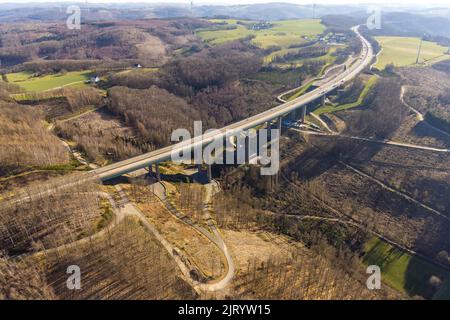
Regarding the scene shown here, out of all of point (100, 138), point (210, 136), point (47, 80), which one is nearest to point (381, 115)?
point (210, 136)

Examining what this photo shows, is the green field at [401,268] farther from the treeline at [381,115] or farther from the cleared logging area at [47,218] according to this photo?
the cleared logging area at [47,218]

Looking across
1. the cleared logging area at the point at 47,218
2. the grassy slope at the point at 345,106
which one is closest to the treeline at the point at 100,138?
the cleared logging area at the point at 47,218

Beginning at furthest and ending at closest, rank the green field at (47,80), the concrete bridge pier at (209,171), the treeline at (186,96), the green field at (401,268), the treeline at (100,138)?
the green field at (47,80), the treeline at (186,96), the concrete bridge pier at (209,171), the treeline at (100,138), the green field at (401,268)

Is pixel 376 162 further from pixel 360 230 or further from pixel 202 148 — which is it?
pixel 202 148

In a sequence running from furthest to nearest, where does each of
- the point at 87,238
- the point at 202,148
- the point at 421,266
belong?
1. the point at 202,148
2. the point at 421,266
3. the point at 87,238

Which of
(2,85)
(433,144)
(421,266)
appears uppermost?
(2,85)

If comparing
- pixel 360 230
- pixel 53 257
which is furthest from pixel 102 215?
pixel 360 230

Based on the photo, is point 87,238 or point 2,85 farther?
point 2,85

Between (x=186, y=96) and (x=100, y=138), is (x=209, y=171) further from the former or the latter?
(x=186, y=96)

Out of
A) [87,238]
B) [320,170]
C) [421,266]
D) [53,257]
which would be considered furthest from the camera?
[320,170]
